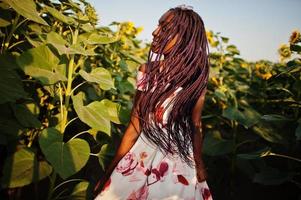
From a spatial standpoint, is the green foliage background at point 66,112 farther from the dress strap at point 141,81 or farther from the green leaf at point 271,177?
the dress strap at point 141,81

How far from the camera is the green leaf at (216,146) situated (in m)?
3.04

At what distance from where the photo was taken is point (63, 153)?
1.51 meters

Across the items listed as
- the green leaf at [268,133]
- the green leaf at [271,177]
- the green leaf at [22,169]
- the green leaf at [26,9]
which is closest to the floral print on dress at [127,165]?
the green leaf at [22,169]

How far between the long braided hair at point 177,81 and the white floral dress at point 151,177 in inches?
1.6

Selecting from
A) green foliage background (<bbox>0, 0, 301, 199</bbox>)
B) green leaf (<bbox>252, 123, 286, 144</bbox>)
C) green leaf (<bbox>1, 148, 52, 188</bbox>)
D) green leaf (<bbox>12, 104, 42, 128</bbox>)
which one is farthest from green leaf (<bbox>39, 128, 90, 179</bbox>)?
green leaf (<bbox>252, 123, 286, 144</bbox>)

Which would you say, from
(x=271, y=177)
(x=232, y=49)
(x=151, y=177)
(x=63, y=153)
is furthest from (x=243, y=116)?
(x=63, y=153)

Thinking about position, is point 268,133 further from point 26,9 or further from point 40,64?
point 26,9

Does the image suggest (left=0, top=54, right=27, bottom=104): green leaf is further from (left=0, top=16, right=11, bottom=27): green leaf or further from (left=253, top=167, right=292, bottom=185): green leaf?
(left=253, top=167, right=292, bottom=185): green leaf

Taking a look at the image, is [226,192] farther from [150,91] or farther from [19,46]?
[19,46]

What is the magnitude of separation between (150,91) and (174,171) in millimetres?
445

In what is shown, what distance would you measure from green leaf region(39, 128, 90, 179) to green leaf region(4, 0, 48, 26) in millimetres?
612

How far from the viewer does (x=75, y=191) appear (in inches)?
77.3

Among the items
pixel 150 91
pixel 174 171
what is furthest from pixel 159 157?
pixel 150 91

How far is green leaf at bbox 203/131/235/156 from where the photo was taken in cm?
304
